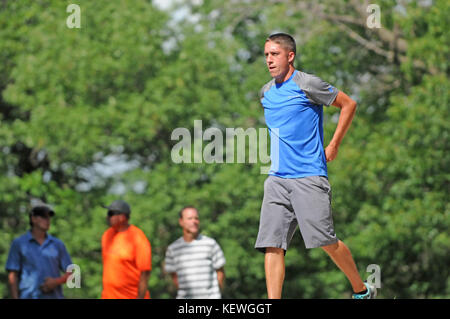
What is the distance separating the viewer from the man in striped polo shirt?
6762 mm

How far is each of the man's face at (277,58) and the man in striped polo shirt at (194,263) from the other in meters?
3.05

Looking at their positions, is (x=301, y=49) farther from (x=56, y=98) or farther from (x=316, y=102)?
(x=316, y=102)

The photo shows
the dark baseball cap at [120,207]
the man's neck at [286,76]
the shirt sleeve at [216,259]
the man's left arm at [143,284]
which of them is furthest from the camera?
the shirt sleeve at [216,259]

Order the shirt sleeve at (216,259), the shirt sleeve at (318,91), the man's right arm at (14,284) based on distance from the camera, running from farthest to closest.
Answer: the shirt sleeve at (216,259) → the man's right arm at (14,284) → the shirt sleeve at (318,91)

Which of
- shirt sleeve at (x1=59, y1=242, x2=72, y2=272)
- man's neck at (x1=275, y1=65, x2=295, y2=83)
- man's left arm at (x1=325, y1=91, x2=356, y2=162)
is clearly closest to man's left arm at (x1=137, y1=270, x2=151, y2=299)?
shirt sleeve at (x1=59, y1=242, x2=72, y2=272)

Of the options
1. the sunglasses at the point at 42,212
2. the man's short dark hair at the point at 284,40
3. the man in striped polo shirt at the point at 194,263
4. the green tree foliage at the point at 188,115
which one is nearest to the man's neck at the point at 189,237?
the man in striped polo shirt at the point at 194,263

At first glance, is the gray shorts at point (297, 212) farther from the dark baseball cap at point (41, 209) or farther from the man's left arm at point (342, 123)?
the dark baseball cap at point (41, 209)

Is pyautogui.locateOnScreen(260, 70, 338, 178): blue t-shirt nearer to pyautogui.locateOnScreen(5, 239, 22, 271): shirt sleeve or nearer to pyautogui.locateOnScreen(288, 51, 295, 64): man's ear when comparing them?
pyautogui.locateOnScreen(288, 51, 295, 64): man's ear

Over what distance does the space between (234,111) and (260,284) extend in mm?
3985

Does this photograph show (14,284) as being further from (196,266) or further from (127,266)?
(196,266)

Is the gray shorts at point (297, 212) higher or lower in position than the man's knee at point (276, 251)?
higher

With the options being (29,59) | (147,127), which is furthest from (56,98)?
(147,127)

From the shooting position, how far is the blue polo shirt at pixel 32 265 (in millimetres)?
6773

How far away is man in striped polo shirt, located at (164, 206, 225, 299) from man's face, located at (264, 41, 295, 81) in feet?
10.0
